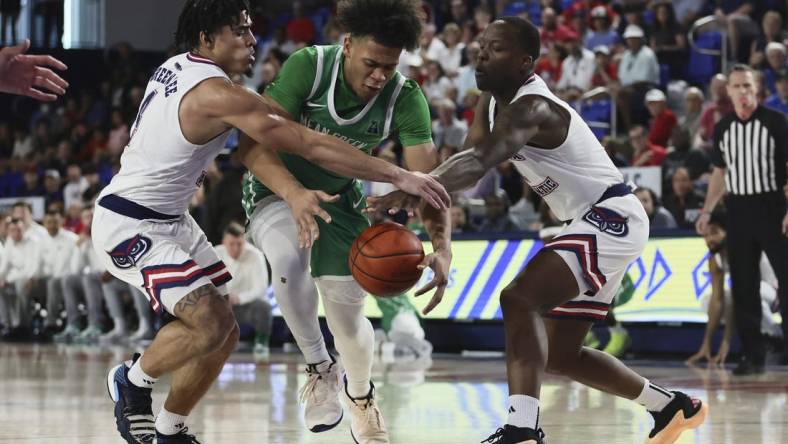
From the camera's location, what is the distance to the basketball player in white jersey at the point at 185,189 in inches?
202

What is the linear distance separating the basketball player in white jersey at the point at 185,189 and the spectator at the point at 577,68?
10931 mm

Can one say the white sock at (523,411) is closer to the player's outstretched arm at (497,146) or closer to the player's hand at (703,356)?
the player's outstretched arm at (497,146)

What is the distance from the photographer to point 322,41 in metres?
21.7

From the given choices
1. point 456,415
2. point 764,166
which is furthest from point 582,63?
point 456,415

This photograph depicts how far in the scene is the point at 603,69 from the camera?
52.4ft

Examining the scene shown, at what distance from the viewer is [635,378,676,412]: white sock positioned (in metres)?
5.80

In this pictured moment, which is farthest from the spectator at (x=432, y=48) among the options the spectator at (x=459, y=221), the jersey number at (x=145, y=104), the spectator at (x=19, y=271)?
the jersey number at (x=145, y=104)

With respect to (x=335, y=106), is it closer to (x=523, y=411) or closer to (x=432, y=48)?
(x=523, y=411)

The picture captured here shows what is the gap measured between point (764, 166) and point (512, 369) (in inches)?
209

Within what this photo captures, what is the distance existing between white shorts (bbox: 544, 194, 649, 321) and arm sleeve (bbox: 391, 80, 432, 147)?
878 millimetres

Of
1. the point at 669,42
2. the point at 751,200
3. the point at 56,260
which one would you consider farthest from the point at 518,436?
the point at 56,260

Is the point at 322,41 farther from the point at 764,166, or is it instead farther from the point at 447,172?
the point at 447,172

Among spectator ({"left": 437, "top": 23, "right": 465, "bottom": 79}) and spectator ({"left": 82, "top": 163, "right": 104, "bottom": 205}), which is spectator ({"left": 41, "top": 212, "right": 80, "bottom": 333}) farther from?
spectator ({"left": 437, "top": 23, "right": 465, "bottom": 79})

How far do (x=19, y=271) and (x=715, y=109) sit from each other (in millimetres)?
9955
